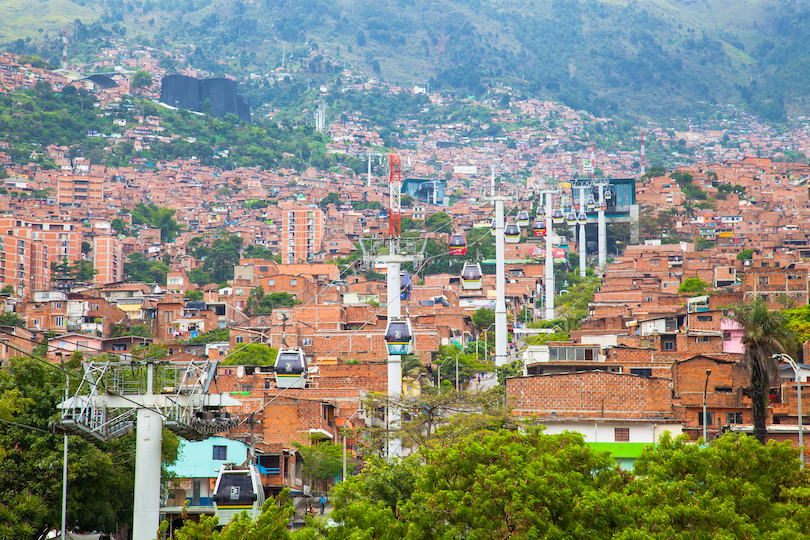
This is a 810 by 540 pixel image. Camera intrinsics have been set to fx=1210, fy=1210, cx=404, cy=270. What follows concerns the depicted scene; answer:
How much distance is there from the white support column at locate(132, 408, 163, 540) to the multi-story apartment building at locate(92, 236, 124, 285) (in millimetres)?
111650

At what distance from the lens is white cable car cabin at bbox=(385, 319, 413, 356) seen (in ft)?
132

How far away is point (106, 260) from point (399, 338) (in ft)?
339

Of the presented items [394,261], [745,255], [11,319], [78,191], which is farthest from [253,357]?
[78,191]

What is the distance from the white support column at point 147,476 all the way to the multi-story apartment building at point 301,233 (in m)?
134

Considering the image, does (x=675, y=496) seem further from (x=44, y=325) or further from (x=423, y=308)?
(x=44, y=325)

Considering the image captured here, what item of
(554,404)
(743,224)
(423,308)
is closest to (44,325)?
(423,308)

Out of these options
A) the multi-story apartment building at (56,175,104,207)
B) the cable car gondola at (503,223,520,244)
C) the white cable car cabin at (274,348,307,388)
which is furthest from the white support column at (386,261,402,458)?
the multi-story apartment building at (56,175,104,207)

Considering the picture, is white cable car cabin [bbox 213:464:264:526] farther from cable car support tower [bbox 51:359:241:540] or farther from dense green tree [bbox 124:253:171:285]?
dense green tree [bbox 124:253:171:285]

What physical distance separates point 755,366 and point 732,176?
138m

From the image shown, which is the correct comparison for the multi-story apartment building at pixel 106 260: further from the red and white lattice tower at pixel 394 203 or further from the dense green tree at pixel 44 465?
the dense green tree at pixel 44 465

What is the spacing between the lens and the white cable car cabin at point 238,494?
99.3ft

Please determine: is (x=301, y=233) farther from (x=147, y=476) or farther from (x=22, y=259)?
(x=147, y=476)

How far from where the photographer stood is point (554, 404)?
1617 inches

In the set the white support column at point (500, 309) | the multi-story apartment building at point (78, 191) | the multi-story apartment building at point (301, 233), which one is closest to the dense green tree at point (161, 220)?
the multi-story apartment building at point (78, 191)
